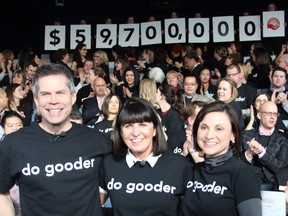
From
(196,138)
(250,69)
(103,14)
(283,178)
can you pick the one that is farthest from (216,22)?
(196,138)

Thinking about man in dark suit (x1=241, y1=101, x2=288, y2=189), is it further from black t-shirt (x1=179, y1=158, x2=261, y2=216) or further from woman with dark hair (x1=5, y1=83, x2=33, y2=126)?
woman with dark hair (x1=5, y1=83, x2=33, y2=126)

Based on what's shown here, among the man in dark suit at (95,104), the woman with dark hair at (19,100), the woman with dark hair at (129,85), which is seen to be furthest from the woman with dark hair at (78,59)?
the man in dark suit at (95,104)

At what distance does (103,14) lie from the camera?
48.6 ft

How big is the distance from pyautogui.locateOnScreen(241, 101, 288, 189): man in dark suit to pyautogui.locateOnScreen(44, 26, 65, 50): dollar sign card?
738 cm

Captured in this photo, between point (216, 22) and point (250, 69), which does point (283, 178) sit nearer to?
point (250, 69)

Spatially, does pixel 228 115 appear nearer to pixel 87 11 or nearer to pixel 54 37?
pixel 54 37

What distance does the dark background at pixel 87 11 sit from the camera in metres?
14.3

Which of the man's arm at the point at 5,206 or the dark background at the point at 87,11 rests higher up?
the dark background at the point at 87,11

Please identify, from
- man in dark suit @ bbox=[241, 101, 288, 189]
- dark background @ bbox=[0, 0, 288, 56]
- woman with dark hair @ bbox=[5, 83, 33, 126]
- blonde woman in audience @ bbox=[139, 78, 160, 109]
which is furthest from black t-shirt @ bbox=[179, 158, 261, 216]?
dark background @ bbox=[0, 0, 288, 56]

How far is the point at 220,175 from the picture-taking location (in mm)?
2594

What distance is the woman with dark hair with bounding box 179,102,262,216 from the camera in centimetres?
248

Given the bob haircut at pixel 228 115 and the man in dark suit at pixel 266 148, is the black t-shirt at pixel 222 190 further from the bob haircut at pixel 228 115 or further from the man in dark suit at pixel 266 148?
the man in dark suit at pixel 266 148

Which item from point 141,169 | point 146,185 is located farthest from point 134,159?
point 146,185

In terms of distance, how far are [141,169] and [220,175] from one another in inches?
17.0
